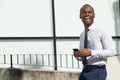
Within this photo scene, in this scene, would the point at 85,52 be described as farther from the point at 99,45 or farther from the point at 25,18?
the point at 25,18

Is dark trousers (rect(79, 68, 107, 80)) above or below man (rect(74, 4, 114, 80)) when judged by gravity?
below

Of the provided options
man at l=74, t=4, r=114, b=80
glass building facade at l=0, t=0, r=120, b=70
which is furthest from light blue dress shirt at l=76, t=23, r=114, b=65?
glass building facade at l=0, t=0, r=120, b=70

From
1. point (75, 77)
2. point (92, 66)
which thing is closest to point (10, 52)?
point (75, 77)

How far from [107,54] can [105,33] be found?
0.75ft

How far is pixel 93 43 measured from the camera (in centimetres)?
468

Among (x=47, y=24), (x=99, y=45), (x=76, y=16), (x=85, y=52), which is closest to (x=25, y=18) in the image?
(x=47, y=24)

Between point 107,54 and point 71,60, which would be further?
point 71,60

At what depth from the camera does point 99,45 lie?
4.64m

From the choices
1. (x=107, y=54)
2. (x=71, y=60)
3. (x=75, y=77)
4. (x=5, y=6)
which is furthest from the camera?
(x=5, y=6)

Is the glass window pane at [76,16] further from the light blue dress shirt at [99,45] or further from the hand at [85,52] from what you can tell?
the hand at [85,52]

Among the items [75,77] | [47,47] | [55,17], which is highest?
[55,17]

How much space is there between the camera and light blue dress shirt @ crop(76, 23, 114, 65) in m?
4.55

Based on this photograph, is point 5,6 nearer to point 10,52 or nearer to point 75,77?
point 10,52

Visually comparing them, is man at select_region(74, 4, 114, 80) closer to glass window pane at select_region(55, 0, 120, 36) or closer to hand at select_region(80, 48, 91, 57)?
hand at select_region(80, 48, 91, 57)
